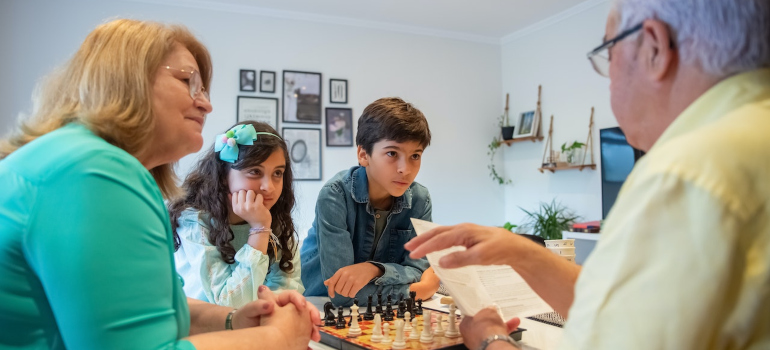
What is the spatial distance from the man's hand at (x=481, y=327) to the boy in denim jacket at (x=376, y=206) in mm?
785

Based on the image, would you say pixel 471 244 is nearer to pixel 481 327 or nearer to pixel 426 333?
pixel 481 327

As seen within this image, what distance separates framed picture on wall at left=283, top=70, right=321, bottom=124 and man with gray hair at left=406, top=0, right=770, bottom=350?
16.3 ft

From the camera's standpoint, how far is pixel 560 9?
227 inches

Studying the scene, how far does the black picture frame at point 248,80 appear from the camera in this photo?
5.44 metres

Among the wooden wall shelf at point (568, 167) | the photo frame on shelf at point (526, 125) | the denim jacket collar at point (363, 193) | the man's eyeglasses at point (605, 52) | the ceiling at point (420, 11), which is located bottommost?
the denim jacket collar at point (363, 193)

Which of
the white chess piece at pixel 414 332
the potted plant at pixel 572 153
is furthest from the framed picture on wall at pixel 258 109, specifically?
the white chess piece at pixel 414 332

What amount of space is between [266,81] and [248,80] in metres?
0.18

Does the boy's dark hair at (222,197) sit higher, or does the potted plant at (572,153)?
the potted plant at (572,153)

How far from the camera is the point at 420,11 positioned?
5.73 meters

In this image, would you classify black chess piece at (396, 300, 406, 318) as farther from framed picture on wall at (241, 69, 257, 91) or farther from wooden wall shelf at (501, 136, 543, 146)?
wooden wall shelf at (501, 136, 543, 146)

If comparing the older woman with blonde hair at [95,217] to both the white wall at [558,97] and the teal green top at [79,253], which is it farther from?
the white wall at [558,97]

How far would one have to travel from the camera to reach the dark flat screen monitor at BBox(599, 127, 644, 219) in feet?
16.4

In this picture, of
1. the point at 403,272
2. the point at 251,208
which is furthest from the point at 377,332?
the point at 251,208

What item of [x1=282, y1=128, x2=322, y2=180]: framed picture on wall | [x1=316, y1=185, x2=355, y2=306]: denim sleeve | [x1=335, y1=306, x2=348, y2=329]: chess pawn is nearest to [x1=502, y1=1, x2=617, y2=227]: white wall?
[x1=282, y1=128, x2=322, y2=180]: framed picture on wall
